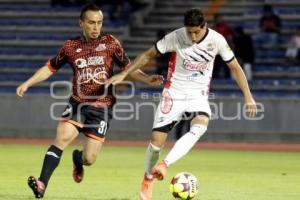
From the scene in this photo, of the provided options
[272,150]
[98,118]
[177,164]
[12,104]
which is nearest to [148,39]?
[12,104]

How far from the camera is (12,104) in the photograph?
85.0ft

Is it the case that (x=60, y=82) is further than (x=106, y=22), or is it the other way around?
(x=106, y=22)

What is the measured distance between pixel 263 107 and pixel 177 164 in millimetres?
7520

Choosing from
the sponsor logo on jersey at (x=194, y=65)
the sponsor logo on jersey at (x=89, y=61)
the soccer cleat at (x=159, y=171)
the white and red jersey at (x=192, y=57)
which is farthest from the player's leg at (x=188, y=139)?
the sponsor logo on jersey at (x=89, y=61)

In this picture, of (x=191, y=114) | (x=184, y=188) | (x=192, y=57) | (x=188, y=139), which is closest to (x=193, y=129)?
(x=188, y=139)

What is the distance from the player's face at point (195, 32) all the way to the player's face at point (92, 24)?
1.09 metres

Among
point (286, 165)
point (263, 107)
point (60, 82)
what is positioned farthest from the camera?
point (60, 82)

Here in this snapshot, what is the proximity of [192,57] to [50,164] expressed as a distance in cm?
209

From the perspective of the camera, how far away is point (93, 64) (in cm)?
1163

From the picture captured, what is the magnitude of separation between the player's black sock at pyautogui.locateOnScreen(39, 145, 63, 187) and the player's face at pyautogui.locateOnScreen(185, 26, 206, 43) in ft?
6.77

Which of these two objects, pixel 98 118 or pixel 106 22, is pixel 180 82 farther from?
pixel 106 22

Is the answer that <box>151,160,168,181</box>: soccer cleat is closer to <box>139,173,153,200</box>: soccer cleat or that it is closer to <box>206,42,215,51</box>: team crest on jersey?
<box>139,173,153,200</box>: soccer cleat

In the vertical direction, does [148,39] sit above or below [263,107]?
above

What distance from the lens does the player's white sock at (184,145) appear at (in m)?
10.9
